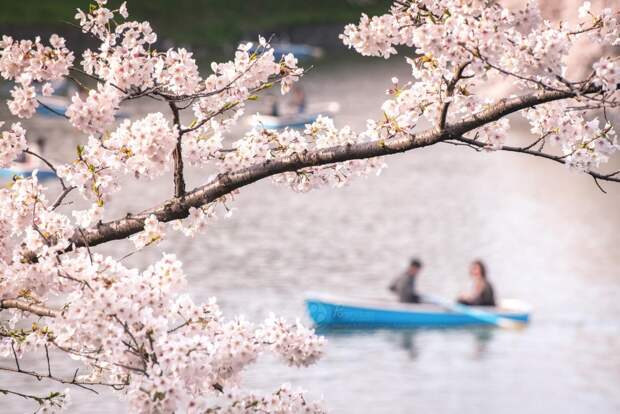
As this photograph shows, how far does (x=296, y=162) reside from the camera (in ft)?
26.0

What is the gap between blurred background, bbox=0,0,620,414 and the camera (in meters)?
26.2

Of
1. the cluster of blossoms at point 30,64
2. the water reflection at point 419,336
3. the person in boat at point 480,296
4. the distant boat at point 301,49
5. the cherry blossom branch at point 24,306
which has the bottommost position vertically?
the cherry blossom branch at point 24,306

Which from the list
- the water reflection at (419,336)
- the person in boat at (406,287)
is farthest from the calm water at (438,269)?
the person in boat at (406,287)

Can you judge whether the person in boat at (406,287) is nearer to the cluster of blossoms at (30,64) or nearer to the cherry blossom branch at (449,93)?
the cluster of blossoms at (30,64)

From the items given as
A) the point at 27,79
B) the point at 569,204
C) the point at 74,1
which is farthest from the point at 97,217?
the point at 74,1

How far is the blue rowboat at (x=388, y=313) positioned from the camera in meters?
28.4

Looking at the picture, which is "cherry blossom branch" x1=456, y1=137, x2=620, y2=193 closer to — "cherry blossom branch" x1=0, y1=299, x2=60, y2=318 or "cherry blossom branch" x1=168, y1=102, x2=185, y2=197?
"cherry blossom branch" x1=168, y1=102, x2=185, y2=197

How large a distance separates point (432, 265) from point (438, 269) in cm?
61

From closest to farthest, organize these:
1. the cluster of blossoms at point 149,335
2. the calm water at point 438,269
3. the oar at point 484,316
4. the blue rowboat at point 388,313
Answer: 1. the cluster of blossoms at point 149,335
2. the calm water at point 438,269
3. the blue rowboat at point 388,313
4. the oar at point 484,316

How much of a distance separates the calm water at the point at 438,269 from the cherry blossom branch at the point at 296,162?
16.8 m

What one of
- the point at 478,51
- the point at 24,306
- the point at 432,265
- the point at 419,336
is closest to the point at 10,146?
the point at 24,306

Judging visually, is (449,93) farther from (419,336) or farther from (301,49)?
(301,49)

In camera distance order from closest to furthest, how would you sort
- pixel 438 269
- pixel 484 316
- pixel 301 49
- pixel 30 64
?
pixel 30 64 → pixel 484 316 → pixel 438 269 → pixel 301 49

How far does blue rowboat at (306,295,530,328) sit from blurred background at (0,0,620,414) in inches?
10.5
